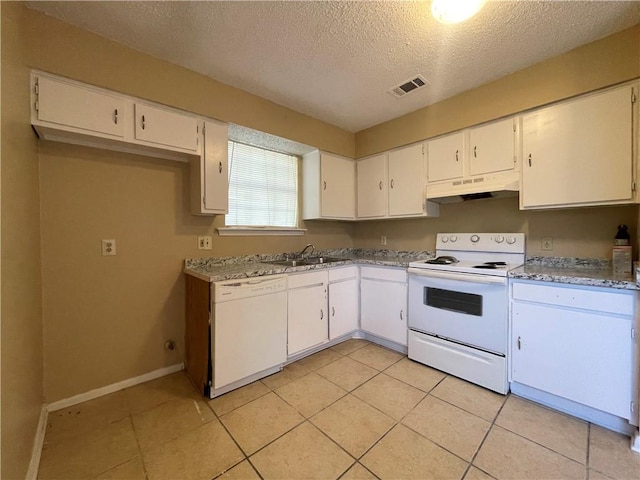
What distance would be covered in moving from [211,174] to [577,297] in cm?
269

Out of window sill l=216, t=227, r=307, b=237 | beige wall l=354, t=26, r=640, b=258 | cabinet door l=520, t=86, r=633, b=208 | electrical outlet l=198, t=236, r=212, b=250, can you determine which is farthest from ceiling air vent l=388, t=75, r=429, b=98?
electrical outlet l=198, t=236, r=212, b=250

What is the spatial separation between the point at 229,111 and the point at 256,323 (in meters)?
1.78

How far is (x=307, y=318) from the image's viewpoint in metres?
2.38

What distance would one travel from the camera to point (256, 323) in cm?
202

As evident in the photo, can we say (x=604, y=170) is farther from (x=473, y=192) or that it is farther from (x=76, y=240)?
(x=76, y=240)

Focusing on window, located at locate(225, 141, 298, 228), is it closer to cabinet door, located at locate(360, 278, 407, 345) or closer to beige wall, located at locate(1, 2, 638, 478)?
beige wall, located at locate(1, 2, 638, 478)

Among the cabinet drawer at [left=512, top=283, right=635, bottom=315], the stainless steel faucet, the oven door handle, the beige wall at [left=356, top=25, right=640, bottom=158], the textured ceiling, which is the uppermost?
the textured ceiling

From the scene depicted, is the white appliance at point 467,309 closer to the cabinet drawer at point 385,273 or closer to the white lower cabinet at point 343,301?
the cabinet drawer at point 385,273

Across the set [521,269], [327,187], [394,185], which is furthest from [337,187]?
[521,269]

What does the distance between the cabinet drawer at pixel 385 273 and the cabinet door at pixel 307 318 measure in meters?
0.55

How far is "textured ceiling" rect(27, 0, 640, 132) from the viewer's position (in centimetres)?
148

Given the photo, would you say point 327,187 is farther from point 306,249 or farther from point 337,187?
point 306,249

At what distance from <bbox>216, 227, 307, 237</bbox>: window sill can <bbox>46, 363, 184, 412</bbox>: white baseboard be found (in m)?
1.21

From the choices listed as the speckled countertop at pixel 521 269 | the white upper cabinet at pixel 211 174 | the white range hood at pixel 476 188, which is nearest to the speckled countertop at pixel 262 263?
the speckled countertop at pixel 521 269
